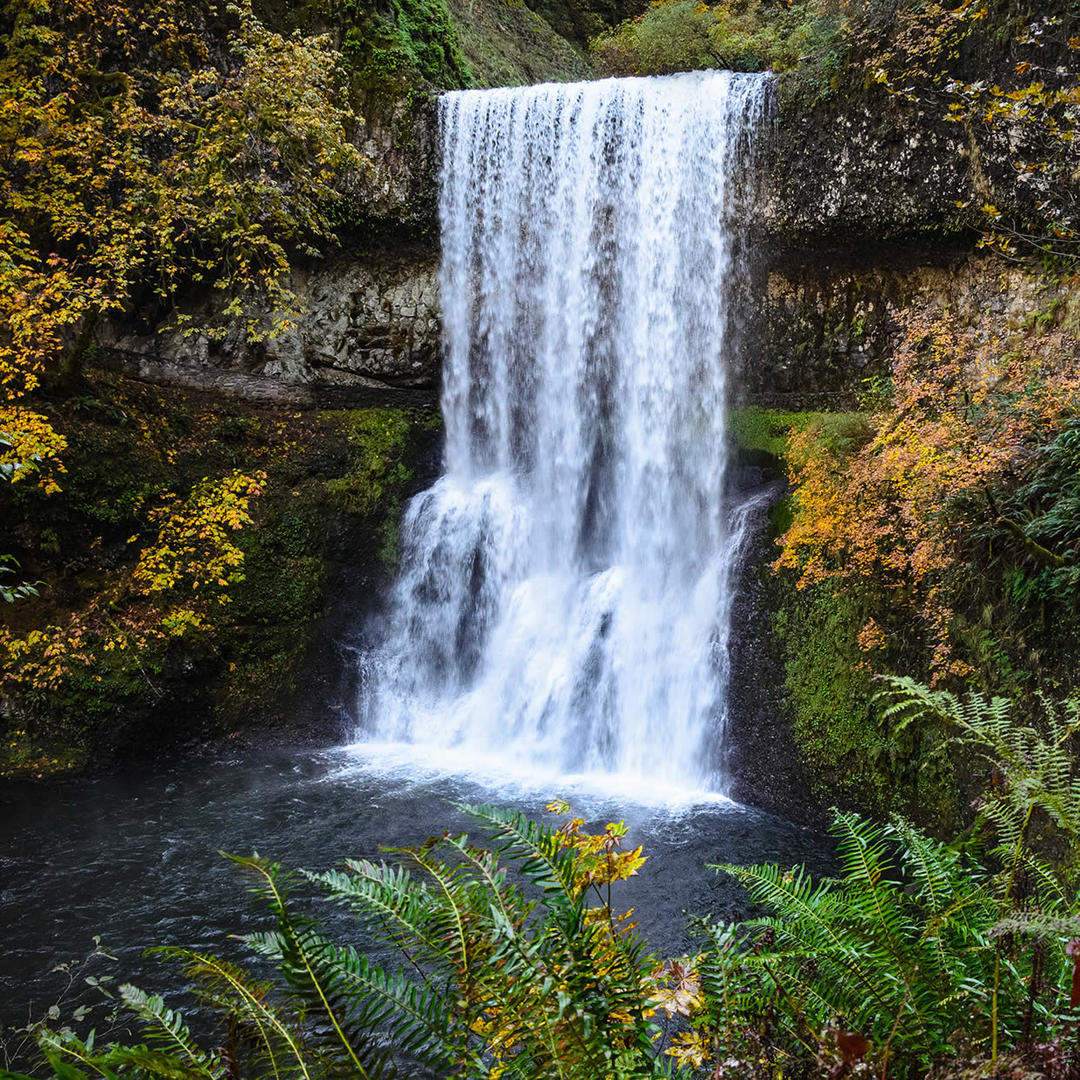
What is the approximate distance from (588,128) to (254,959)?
11.4 m

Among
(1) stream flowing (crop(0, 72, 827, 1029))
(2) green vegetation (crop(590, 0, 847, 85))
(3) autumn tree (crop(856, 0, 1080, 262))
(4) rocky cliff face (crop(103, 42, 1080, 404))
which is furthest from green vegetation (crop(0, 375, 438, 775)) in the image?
(2) green vegetation (crop(590, 0, 847, 85))

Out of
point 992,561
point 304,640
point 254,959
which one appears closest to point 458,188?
point 304,640

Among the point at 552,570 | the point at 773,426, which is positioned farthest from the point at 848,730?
the point at 773,426

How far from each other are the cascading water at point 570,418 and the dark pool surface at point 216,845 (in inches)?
67.5

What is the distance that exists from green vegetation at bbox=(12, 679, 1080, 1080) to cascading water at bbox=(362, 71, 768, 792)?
24.5 feet

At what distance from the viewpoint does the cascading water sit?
33.5 ft

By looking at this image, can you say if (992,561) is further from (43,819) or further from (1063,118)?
(43,819)

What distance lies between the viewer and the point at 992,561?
641cm

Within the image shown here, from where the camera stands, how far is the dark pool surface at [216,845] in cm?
581

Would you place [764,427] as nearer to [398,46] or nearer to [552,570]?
[552,570]

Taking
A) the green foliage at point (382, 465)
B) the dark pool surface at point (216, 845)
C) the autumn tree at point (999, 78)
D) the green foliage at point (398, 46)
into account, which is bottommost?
the dark pool surface at point (216, 845)

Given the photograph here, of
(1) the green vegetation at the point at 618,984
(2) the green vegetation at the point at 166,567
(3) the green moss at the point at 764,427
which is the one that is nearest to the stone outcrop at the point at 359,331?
(2) the green vegetation at the point at 166,567

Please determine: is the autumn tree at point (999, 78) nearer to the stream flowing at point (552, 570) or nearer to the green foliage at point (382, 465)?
the stream flowing at point (552, 570)

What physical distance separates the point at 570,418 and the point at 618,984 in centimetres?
1116
